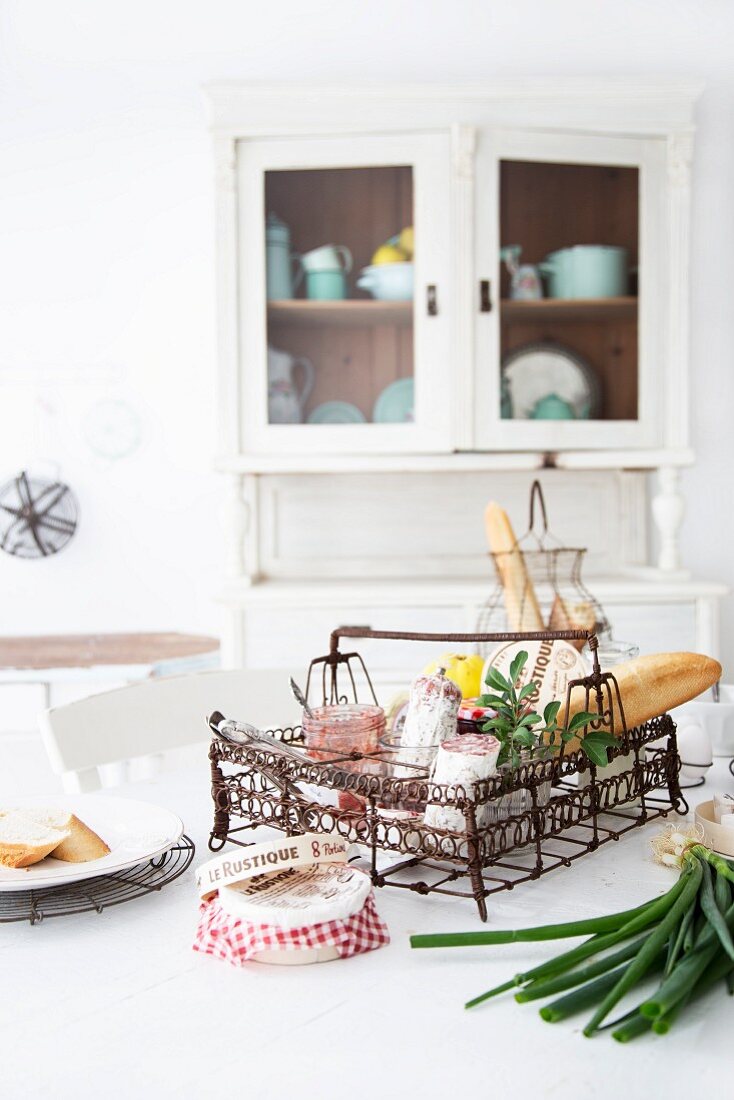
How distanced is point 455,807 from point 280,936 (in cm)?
17

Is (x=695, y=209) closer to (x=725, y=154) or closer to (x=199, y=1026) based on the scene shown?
(x=725, y=154)

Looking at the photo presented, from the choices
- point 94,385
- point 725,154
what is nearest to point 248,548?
point 94,385

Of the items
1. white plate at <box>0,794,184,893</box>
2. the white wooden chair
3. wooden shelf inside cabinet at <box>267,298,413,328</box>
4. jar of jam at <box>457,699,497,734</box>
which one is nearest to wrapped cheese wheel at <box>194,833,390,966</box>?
white plate at <box>0,794,184,893</box>

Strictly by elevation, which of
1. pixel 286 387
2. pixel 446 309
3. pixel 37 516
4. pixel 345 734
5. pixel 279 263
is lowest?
pixel 345 734

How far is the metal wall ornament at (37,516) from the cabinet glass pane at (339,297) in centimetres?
76

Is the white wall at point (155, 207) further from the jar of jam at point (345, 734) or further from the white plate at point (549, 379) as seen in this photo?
the jar of jam at point (345, 734)

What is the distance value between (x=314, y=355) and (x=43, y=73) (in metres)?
1.20

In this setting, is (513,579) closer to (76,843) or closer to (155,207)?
(76,843)

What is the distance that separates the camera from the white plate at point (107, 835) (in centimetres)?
84

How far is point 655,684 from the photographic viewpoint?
103cm

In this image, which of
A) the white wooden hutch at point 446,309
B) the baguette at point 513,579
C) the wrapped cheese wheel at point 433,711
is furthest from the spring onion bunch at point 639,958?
the white wooden hutch at point 446,309

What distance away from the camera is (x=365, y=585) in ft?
8.39

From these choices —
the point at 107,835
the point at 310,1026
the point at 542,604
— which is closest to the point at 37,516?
the point at 542,604

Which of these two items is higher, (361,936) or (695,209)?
(695,209)
